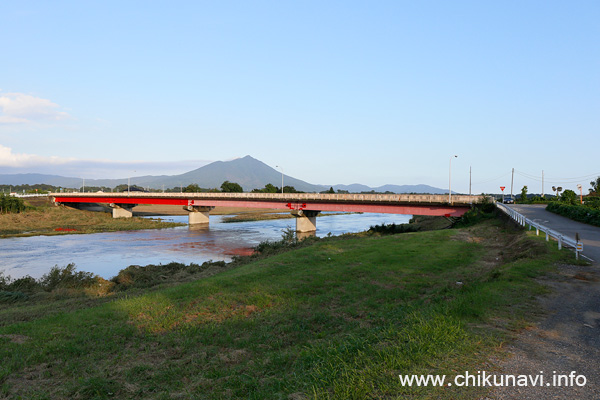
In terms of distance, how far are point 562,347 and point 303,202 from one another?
5545 cm

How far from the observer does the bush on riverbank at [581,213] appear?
29438 millimetres

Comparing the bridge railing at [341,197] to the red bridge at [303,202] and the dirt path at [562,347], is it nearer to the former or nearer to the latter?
the red bridge at [303,202]

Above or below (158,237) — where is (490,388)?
above

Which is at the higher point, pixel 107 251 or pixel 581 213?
pixel 581 213

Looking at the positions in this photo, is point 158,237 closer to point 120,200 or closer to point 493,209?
point 120,200

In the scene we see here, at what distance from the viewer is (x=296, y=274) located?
60.2 feet

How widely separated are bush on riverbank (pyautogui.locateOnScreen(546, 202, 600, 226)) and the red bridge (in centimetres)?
1160

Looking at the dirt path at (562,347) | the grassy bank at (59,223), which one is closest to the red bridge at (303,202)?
the grassy bank at (59,223)

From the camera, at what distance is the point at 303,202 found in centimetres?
6256

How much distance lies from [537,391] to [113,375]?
28.2 ft

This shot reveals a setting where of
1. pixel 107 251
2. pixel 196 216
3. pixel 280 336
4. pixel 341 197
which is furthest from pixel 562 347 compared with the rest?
pixel 196 216

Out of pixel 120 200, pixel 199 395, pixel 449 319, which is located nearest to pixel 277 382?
pixel 199 395

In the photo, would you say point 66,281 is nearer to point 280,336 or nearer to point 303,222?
point 280,336

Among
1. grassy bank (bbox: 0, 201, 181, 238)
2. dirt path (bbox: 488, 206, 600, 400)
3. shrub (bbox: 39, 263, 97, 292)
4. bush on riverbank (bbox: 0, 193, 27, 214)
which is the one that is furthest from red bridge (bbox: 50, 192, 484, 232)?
shrub (bbox: 39, 263, 97, 292)
